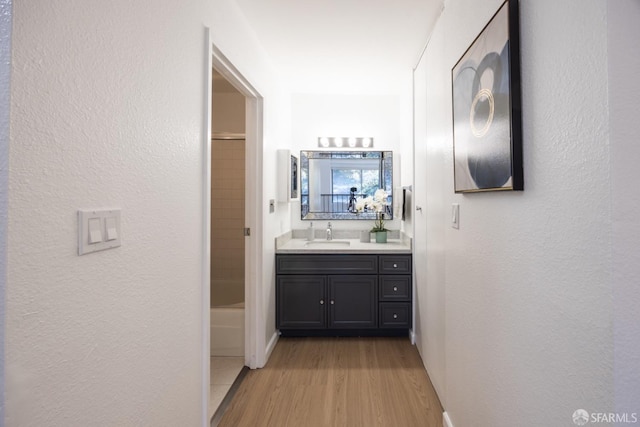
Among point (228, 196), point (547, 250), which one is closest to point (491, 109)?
point (547, 250)

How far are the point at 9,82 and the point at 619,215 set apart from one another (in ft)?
3.99

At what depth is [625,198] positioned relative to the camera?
2.23 feet

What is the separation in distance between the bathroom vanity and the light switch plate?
6.84 ft

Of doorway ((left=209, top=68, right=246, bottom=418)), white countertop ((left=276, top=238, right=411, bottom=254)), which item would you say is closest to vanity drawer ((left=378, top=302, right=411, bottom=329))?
white countertop ((left=276, top=238, right=411, bottom=254))

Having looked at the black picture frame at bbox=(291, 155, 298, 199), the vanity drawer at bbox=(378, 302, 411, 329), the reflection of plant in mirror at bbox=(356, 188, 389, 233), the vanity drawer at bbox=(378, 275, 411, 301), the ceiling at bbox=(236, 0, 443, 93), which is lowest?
the vanity drawer at bbox=(378, 302, 411, 329)

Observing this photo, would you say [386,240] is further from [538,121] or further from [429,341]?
[538,121]

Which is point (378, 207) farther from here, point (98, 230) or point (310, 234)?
point (98, 230)

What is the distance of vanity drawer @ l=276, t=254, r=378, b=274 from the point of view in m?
3.04

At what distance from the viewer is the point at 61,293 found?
798 mm

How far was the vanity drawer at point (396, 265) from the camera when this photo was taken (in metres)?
3.03

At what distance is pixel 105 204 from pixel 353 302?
242 centimetres

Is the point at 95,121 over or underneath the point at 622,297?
over

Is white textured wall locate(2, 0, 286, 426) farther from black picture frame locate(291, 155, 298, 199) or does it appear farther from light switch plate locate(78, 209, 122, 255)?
black picture frame locate(291, 155, 298, 199)

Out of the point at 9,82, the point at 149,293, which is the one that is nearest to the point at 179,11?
the point at 9,82
